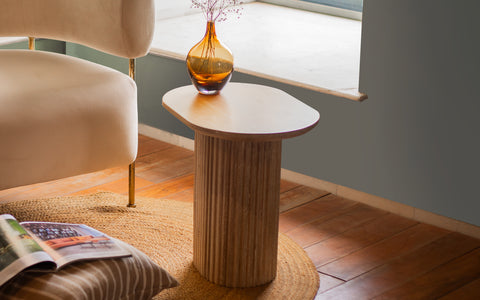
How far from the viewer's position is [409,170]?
2053 millimetres

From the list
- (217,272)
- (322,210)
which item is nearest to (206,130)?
(217,272)

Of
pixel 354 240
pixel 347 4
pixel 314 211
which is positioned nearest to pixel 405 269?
pixel 354 240

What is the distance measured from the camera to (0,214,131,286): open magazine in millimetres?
1385

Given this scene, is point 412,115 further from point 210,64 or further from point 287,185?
point 210,64

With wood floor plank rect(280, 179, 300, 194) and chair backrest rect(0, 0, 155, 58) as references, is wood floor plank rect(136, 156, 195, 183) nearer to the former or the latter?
wood floor plank rect(280, 179, 300, 194)

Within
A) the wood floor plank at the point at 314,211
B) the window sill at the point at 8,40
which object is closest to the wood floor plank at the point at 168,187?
the wood floor plank at the point at 314,211

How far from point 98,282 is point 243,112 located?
1.65ft

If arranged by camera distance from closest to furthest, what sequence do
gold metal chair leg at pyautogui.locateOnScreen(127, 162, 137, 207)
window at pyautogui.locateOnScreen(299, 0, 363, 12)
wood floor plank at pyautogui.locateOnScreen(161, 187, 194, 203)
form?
gold metal chair leg at pyautogui.locateOnScreen(127, 162, 137, 207) < wood floor plank at pyautogui.locateOnScreen(161, 187, 194, 203) < window at pyautogui.locateOnScreen(299, 0, 363, 12)

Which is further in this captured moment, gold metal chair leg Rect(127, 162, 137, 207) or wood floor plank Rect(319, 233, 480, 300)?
gold metal chair leg Rect(127, 162, 137, 207)

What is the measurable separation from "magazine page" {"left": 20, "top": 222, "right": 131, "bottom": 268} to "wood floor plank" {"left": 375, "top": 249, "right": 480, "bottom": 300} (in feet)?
2.10

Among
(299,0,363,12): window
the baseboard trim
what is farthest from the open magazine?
(299,0,363,12): window

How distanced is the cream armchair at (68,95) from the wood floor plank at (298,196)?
1.56 ft

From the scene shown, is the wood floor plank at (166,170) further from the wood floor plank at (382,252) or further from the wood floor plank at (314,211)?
the wood floor plank at (382,252)

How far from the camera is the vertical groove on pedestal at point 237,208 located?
5.26ft
